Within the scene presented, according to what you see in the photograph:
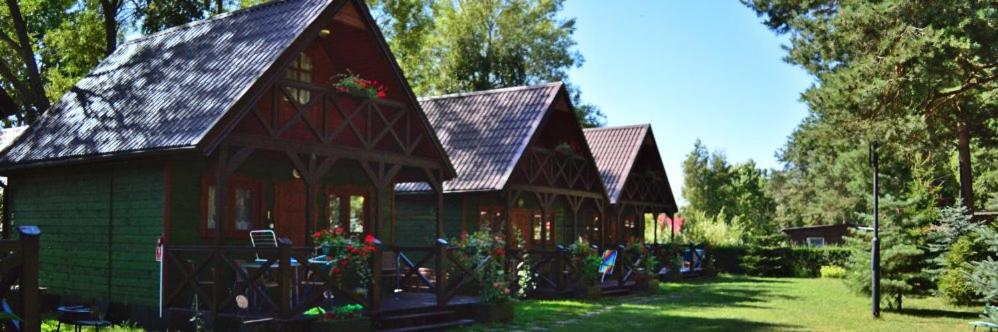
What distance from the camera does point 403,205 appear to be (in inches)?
909

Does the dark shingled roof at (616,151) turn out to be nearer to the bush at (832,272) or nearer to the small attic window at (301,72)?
the bush at (832,272)

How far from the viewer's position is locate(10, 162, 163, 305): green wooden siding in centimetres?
1386

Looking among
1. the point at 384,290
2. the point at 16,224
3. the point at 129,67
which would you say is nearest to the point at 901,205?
the point at 384,290

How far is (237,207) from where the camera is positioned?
14945 millimetres

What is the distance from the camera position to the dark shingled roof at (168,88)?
13352mm

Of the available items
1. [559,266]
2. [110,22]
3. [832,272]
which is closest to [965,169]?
[832,272]

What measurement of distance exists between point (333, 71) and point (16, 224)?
678 centimetres

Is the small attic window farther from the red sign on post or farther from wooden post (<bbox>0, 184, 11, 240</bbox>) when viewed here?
wooden post (<bbox>0, 184, 11, 240</bbox>)

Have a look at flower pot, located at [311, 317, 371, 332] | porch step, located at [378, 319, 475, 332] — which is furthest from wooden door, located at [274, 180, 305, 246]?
flower pot, located at [311, 317, 371, 332]

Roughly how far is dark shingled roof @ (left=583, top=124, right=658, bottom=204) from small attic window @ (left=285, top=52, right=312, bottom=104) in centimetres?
1444

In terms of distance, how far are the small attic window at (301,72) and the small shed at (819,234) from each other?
1524 inches

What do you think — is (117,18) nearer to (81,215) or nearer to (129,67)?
(129,67)

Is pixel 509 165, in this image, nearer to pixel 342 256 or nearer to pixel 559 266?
pixel 559 266

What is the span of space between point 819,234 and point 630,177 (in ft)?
79.5
